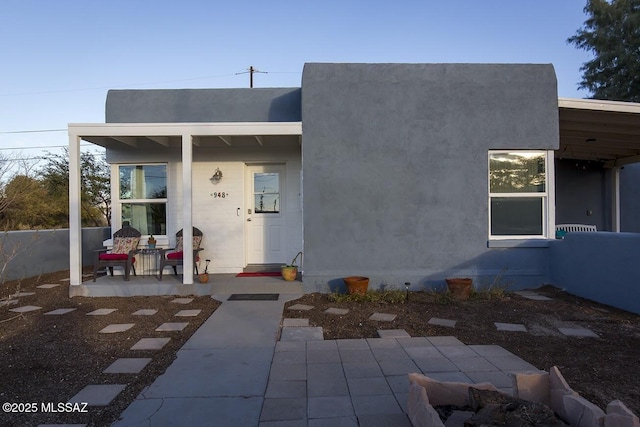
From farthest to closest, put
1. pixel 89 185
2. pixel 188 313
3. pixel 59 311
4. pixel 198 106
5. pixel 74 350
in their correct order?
pixel 89 185
pixel 198 106
pixel 59 311
pixel 188 313
pixel 74 350

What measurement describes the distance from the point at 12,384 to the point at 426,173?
620cm

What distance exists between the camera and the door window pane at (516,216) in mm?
7371

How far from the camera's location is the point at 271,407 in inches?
122

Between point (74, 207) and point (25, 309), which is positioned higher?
point (74, 207)

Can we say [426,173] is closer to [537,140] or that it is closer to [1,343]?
[537,140]

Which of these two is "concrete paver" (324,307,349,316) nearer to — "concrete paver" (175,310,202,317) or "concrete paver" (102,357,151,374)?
"concrete paver" (175,310,202,317)

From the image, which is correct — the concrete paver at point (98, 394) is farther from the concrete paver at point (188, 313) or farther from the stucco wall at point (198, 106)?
the stucco wall at point (198, 106)

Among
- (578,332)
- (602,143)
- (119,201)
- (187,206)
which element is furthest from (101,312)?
(602,143)

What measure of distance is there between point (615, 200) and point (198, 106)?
11024 millimetres

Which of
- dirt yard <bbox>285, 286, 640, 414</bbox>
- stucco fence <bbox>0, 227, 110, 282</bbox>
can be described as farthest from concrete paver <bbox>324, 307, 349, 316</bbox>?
stucco fence <bbox>0, 227, 110, 282</bbox>

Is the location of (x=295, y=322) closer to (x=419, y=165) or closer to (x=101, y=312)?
(x=101, y=312)

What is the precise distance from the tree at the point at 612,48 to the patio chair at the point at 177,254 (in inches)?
677

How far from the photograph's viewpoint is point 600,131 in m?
8.44

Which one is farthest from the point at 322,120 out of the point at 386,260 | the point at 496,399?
the point at 496,399
